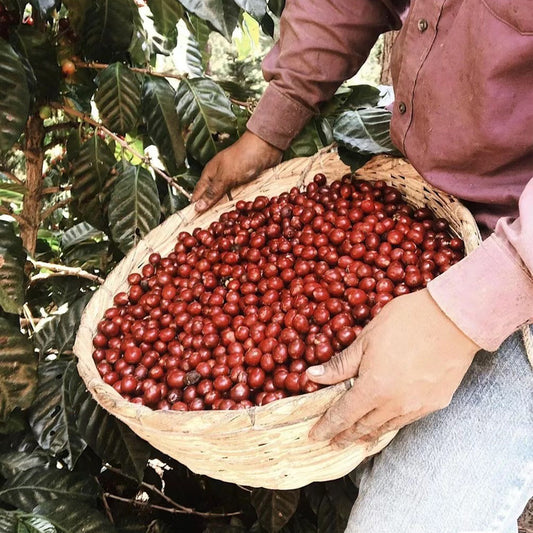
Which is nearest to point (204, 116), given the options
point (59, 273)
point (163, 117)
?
point (163, 117)

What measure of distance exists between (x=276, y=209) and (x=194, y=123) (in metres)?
0.30

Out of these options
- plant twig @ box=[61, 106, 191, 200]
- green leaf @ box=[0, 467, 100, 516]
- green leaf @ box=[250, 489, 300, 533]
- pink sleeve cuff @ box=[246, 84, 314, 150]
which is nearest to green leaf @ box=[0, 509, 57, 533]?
green leaf @ box=[0, 467, 100, 516]

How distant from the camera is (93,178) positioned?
149 centimetres

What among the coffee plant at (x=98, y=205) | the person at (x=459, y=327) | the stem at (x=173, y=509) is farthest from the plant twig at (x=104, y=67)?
the stem at (x=173, y=509)

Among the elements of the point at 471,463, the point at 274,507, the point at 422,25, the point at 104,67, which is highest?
the point at 422,25

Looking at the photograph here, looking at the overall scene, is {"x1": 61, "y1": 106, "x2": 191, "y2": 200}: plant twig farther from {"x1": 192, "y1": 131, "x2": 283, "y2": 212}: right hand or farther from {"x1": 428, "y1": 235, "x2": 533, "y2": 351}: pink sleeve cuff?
{"x1": 428, "y1": 235, "x2": 533, "y2": 351}: pink sleeve cuff

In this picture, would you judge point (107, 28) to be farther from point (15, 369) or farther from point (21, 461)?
point (21, 461)

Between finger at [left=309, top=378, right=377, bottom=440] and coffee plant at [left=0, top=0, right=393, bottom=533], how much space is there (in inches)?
22.2

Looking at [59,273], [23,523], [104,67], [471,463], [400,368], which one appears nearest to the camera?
[400,368]

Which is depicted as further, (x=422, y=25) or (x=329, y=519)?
(x=329, y=519)

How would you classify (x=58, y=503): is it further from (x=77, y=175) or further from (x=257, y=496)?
(x=77, y=175)

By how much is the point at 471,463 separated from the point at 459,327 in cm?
29

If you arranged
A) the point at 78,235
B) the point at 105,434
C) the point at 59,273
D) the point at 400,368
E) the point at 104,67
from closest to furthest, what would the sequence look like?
1. the point at 400,368
2. the point at 105,434
3. the point at 104,67
4. the point at 59,273
5. the point at 78,235

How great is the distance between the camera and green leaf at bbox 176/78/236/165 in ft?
4.78
